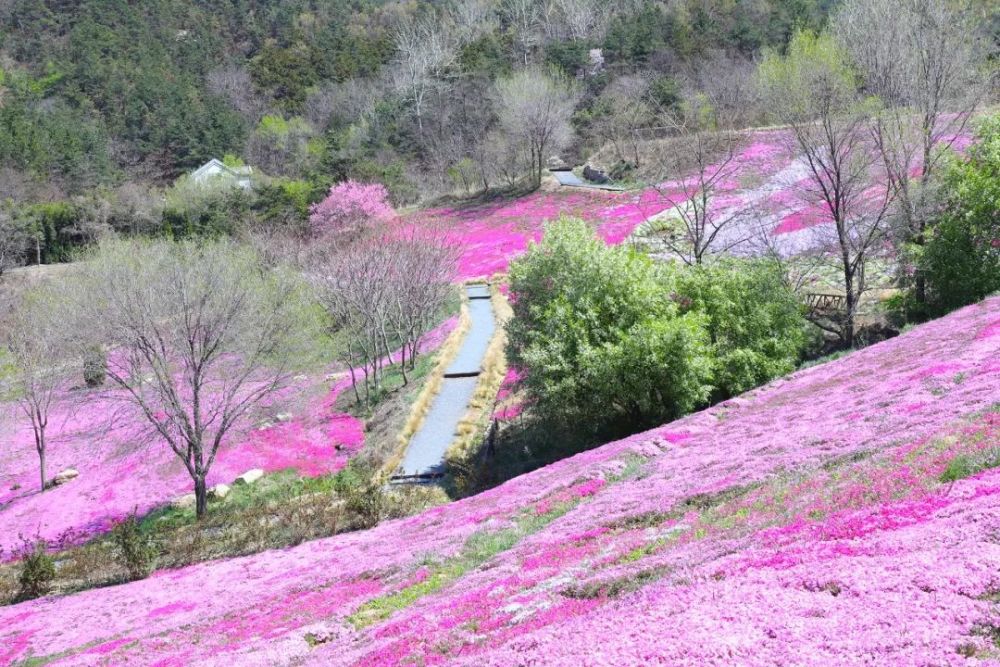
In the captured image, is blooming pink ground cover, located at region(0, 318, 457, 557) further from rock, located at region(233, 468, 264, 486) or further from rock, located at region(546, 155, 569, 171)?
rock, located at region(546, 155, 569, 171)

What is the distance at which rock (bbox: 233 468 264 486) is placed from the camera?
28641 mm

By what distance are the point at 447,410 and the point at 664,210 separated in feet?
100

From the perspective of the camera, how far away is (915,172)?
121 ft

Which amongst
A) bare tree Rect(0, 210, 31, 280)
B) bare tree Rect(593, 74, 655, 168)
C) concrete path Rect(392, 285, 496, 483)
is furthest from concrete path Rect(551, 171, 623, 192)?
bare tree Rect(0, 210, 31, 280)

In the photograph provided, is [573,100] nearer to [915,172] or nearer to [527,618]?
[915,172]

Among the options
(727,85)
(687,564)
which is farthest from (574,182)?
(687,564)

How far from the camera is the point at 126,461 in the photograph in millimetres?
31469

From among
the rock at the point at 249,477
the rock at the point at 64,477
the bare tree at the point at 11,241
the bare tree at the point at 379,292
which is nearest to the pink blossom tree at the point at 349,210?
the bare tree at the point at 379,292

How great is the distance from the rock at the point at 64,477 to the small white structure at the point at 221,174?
5194 cm

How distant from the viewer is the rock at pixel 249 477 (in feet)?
94.0

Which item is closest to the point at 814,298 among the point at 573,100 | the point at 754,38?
the point at 573,100

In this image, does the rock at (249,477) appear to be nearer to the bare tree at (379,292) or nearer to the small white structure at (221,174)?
the bare tree at (379,292)

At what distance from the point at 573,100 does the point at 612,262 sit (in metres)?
57.1

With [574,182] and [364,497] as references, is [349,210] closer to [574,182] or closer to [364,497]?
[574,182]
